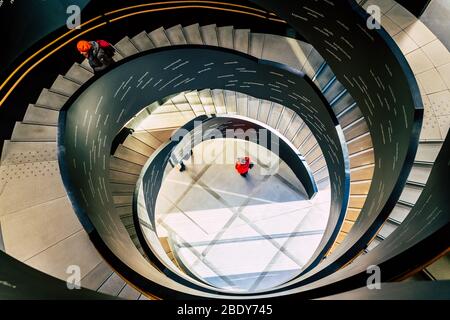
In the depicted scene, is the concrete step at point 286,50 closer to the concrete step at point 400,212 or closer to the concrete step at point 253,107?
the concrete step at point 253,107

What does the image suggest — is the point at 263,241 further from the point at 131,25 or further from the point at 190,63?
the point at 131,25

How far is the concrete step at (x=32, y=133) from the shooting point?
5340 mm

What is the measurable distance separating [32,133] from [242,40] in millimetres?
5076

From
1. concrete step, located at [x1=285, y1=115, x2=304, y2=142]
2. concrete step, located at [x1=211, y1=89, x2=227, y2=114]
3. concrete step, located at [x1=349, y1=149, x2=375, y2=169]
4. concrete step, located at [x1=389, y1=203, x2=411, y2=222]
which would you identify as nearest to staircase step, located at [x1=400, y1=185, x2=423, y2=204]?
concrete step, located at [x1=389, y1=203, x2=411, y2=222]

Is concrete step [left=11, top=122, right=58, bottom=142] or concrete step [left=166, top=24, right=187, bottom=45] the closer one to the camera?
concrete step [left=11, top=122, right=58, bottom=142]

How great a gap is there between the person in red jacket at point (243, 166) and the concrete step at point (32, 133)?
6592 mm

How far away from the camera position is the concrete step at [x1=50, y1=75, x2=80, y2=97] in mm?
6074

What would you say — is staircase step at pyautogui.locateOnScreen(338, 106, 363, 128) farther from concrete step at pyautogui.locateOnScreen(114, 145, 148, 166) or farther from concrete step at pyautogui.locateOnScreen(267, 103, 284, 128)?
concrete step at pyautogui.locateOnScreen(114, 145, 148, 166)

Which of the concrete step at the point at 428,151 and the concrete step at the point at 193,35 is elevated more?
the concrete step at the point at 193,35

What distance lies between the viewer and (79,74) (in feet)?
21.1

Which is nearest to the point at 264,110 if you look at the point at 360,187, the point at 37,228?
the point at 360,187

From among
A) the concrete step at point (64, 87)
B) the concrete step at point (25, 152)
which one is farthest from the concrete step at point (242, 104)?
the concrete step at point (25, 152)

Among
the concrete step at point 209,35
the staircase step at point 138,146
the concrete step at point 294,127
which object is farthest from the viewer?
the concrete step at point 294,127

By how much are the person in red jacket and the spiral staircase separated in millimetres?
2152
